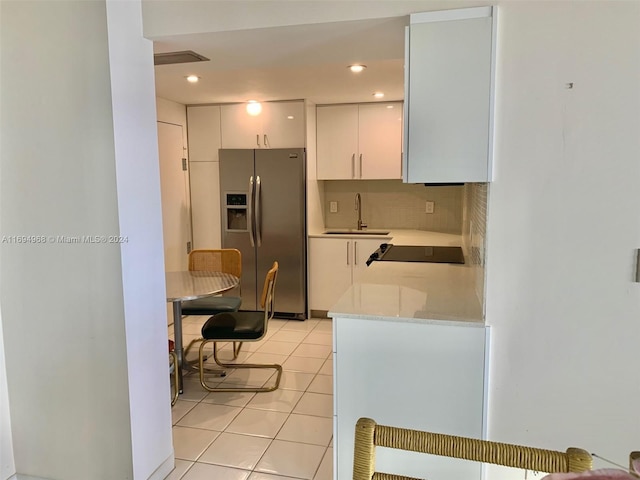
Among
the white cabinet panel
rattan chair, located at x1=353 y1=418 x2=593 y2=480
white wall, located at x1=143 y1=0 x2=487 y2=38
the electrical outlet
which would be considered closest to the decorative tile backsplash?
the electrical outlet

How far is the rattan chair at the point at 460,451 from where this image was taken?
0.86 meters

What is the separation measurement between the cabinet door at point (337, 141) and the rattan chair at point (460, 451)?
12.7ft

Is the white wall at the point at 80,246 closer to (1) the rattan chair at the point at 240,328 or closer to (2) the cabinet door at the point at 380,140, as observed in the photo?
(1) the rattan chair at the point at 240,328

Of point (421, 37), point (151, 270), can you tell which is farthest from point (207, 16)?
point (151, 270)

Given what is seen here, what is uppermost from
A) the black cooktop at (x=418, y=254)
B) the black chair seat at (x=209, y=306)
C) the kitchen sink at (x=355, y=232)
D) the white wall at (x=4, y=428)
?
the kitchen sink at (x=355, y=232)

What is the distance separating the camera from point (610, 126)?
5.06ft

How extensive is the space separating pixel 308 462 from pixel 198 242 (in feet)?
10.1

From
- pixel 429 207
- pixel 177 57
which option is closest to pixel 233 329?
pixel 177 57

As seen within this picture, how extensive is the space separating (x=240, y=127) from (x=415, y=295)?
3.13m

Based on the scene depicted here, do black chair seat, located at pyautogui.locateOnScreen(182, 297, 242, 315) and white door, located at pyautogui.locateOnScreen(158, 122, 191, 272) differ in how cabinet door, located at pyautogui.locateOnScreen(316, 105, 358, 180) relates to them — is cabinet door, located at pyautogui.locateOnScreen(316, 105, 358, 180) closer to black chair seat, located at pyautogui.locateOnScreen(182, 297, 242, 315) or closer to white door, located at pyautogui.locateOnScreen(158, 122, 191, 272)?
white door, located at pyautogui.locateOnScreen(158, 122, 191, 272)

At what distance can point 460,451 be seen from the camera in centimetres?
90

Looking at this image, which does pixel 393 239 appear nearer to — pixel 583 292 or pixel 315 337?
pixel 315 337

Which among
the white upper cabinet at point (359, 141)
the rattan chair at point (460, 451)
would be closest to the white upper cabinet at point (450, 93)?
the rattan chair at point (460, 451)

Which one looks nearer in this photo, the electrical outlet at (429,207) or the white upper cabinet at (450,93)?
the white upper cabinet at (450,93)
